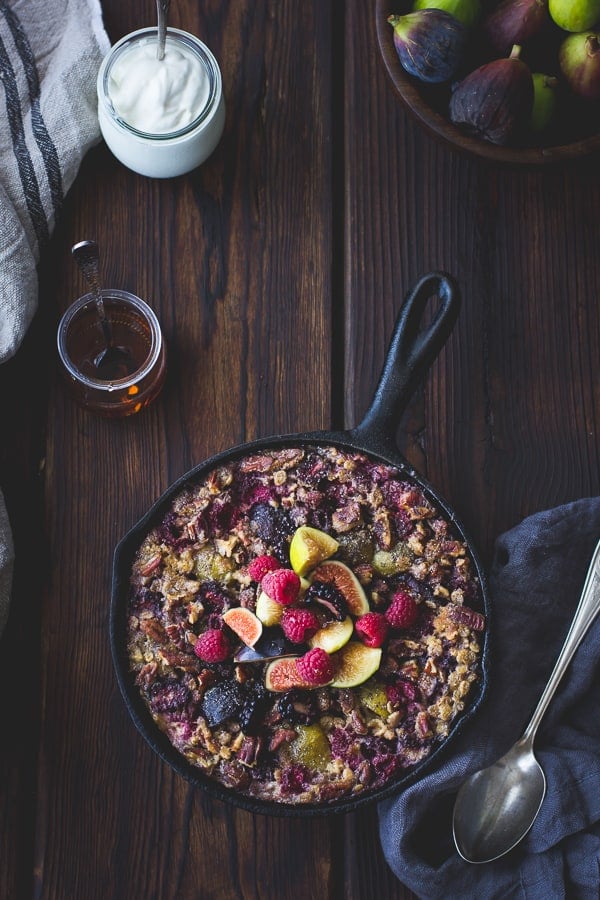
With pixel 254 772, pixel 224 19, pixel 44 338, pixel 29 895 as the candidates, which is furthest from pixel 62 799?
pixel 224 19

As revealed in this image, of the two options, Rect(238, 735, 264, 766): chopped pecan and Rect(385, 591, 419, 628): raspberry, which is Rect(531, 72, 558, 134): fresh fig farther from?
Rect(238, 735, 264, 766): chopped pecan

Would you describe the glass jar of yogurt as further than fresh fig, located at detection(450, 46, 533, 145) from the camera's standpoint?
Yes

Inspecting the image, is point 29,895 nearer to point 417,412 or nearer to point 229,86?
point 417,412

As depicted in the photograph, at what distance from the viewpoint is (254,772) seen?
1815 mm

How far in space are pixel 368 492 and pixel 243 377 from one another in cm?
38

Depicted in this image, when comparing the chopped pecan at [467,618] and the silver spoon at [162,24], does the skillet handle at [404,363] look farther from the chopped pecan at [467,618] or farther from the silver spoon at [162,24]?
the silver spoon at [162,24]

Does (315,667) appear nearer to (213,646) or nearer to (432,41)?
(213,646)

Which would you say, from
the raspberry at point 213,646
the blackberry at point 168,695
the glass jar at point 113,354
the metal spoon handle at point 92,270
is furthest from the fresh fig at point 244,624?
the metal spoon handle at point 92,270

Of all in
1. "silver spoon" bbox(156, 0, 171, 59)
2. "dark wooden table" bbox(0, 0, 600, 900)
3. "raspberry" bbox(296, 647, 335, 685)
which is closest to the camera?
"raspberry" bbox(296, 647, 335, 685)

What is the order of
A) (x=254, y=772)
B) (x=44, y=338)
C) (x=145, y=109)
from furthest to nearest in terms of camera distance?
(x=44, y=338)
(x=145, y=109)
(x=254, y=772)

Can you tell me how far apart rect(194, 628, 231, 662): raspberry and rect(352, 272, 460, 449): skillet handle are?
1.38 feet

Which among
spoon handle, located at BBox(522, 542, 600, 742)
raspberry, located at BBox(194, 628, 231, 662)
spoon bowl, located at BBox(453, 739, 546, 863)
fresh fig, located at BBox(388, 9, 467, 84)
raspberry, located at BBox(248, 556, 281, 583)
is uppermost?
fresh fig, located at BBox(388, 9, 467, 84)

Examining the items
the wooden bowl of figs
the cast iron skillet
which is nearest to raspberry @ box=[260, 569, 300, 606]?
the cast iron skillet

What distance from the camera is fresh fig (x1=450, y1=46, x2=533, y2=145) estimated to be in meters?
1.82
